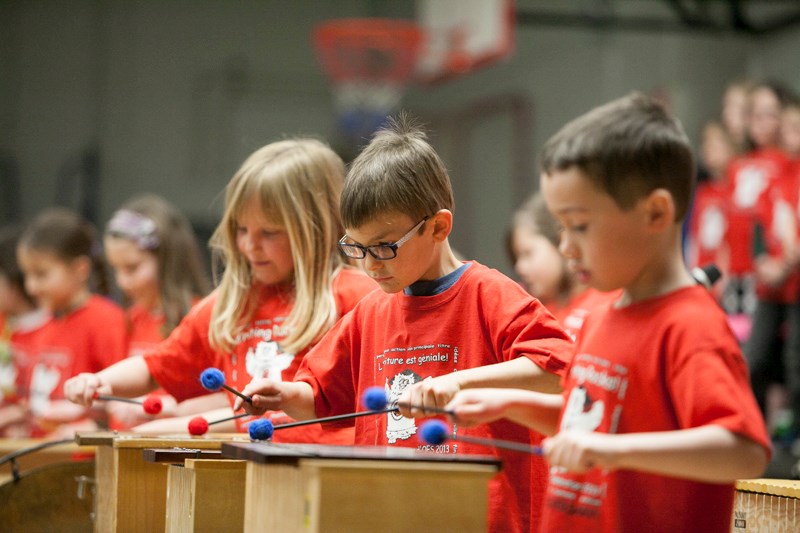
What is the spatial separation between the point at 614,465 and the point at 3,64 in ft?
36.2

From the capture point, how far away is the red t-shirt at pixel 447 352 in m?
2.18

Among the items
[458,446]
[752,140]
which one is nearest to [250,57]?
[752,140]

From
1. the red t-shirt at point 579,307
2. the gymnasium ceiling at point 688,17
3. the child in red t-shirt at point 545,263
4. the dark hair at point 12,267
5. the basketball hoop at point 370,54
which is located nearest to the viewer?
the red t-shirt at point 579,307

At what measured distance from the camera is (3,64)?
447 inches

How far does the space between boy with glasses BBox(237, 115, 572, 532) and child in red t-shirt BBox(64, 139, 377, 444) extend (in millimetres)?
357

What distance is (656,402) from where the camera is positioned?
168 cm

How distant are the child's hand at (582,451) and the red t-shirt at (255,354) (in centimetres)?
112

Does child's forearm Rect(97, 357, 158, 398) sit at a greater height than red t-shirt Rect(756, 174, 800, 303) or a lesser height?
lesser

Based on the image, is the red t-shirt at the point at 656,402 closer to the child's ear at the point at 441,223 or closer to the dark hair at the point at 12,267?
the child's ear at the point at 441,223

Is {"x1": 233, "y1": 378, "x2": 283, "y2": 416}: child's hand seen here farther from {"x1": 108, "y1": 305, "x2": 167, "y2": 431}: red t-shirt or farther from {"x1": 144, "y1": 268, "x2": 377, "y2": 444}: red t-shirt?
{"x1": 108, "y1": 305, "x2": 167, "y2": 431}: red t-shirt

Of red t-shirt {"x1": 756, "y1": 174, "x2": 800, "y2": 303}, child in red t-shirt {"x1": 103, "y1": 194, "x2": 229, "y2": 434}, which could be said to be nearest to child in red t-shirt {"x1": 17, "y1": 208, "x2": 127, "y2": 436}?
child in red t-shirt {"x1": 103, "y1": 194, "x2": 229, "y2": 434}

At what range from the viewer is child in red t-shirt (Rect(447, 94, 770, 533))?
1.61m

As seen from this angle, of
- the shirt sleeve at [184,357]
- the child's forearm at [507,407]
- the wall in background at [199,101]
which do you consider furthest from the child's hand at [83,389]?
the wall in background at [199,101]

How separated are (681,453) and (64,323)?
364 cm
